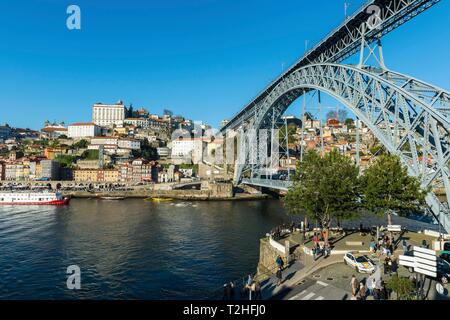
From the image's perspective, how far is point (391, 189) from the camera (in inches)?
770

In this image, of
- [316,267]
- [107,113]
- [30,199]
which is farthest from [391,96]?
[107,113]

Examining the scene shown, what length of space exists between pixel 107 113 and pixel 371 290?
569 ft

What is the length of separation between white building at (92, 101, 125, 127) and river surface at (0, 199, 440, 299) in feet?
422

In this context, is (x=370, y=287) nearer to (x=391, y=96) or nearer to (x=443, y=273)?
(x=443, y=273)

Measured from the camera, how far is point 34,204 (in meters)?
63.9

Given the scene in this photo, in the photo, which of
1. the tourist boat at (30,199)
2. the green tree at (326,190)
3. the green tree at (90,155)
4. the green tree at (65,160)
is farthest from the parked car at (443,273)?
the green tree at (90,155)

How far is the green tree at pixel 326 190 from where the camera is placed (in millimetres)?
20359

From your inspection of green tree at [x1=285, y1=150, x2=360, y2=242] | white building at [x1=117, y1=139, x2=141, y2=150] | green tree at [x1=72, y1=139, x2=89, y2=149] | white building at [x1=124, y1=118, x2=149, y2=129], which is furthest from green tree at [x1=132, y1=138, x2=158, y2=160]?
green tree at [x1=285, y1=150, x2=360, y2=242]

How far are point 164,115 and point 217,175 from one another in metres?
110

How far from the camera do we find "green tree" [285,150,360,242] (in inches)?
802

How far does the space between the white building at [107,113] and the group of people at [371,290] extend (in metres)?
169

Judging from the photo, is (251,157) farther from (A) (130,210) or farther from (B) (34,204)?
(B) (34,204)

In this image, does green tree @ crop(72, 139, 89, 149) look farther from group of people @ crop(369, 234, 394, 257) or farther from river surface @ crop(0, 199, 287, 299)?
group of people @ crop(369, 234, 394, 257)

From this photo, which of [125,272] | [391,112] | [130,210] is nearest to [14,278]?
[125,272]
